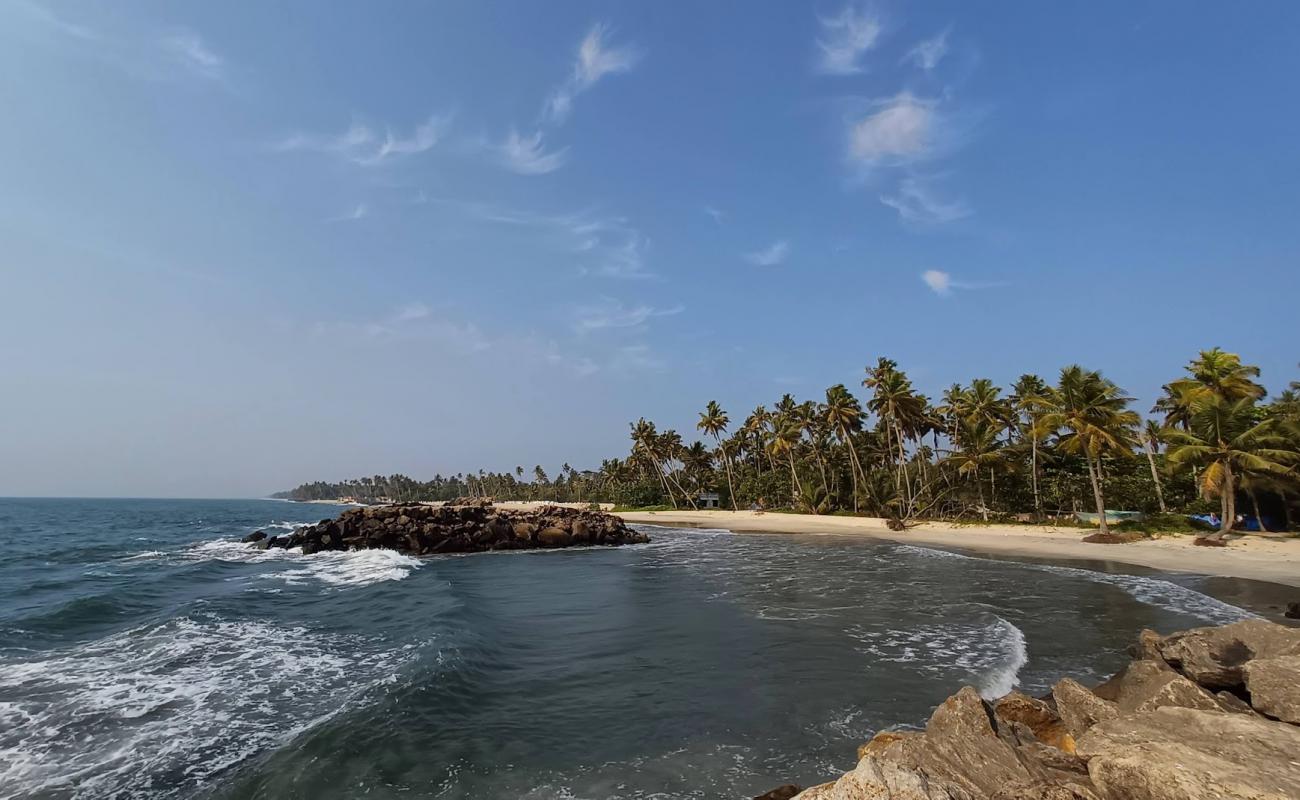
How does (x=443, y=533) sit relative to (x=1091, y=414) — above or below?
below

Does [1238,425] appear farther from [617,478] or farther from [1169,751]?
[617,478]

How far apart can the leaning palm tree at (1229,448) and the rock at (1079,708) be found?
3468 cm

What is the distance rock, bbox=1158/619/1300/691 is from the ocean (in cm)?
229

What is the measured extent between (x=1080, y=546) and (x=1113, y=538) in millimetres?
2249

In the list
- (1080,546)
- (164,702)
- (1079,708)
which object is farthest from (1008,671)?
(1080,546)

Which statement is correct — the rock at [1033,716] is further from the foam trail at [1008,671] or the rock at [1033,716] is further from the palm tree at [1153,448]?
the palm tree at [1153,448]

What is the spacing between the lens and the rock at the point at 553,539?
51.0 m

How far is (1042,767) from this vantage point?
6.27 meters

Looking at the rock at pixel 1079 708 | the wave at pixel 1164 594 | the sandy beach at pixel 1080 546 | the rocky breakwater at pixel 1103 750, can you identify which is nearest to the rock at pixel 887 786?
the rocky breakwater at pixel 1103 750

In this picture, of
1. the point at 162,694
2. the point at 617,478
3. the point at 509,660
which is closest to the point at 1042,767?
the point at 509,660

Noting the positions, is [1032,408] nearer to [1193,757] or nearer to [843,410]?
[843,410]

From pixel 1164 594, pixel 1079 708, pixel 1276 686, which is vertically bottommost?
pixel 1164 594

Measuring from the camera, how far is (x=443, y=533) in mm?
48125

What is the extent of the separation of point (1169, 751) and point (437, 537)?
47.8 metres
